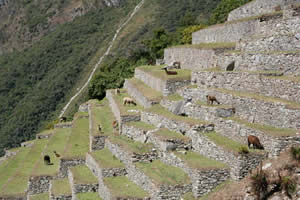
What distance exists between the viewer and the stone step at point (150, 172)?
54.0ft

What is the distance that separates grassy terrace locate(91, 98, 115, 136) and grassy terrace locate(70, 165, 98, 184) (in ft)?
7.48

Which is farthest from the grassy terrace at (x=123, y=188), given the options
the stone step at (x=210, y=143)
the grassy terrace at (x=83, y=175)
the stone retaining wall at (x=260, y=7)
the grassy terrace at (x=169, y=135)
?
the stone retaining wall at (x=260, y=7)

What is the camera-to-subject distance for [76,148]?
28328 millimetres

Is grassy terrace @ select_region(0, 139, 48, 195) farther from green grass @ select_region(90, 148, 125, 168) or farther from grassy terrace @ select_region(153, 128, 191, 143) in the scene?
grassy terrace @ select_region(153, 128, 191, 143)

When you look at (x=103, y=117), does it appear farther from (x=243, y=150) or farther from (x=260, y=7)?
(x=243, y=150)

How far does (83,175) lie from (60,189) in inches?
73.6

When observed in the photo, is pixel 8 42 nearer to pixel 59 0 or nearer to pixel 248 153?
pixel 59 0

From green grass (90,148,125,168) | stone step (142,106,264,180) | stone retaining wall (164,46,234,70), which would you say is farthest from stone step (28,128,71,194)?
stone retaining wall (164,46,234,70)

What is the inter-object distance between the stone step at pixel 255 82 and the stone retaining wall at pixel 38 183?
10374mm

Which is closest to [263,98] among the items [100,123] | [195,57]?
[195,57]

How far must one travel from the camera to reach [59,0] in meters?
191

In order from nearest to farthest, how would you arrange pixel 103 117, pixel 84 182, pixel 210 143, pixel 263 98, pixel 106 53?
pixel 210 143
pixel 263 98
pixel 84 182
pixel 103 117
pixel 106 53

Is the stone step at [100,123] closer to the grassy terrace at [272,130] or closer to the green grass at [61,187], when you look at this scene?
the green grass at [61,187]

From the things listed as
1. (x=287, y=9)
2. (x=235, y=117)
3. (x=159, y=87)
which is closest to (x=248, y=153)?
(x=235, y=117)
